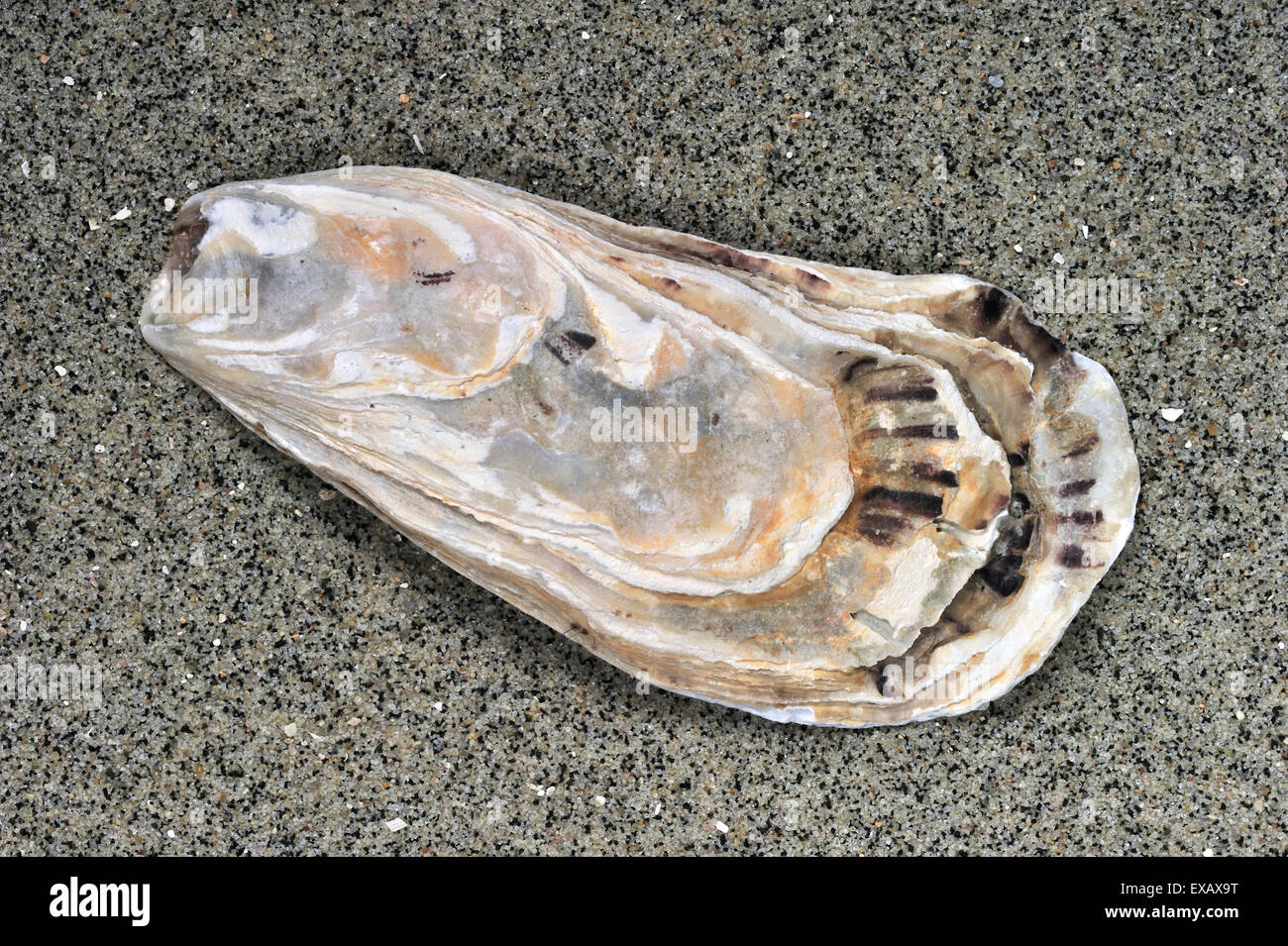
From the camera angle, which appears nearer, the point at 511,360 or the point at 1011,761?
the point at 511,360

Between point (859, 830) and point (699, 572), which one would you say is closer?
point (699, 572)

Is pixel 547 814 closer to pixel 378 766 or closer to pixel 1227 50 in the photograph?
pixel 378 766

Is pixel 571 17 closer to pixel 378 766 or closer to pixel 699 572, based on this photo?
pixel 699 572

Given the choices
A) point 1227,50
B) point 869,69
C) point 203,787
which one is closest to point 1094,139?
point 1227,50

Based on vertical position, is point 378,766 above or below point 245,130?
below
